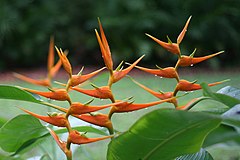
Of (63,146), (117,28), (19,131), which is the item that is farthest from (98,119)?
(117,28)

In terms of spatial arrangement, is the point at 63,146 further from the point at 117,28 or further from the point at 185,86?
the point at 117,28

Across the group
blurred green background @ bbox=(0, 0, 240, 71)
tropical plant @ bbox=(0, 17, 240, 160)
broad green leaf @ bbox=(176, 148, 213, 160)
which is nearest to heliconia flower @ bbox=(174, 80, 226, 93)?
tropical plant @ bbox=(0, 17, 240, 160)

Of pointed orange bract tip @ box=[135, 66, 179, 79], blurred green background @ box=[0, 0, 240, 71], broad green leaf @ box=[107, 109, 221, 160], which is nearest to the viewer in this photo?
broad green leaf @ box=[107, 109, 221, 160]

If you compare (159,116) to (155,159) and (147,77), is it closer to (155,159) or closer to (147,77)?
(155,159)

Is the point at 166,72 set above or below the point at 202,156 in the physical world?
above

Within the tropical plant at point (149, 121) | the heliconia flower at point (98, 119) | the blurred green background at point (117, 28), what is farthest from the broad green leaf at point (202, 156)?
the blurred green background at point (117, 28)

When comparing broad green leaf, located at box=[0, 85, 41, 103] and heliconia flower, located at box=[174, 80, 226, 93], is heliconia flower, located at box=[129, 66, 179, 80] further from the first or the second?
broad green leaf, located at box=[0, 85, 41, 103]

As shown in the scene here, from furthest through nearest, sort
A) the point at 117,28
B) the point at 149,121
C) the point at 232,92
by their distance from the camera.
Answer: the point at 117,28
the point at 232,92
the point at 149,121
